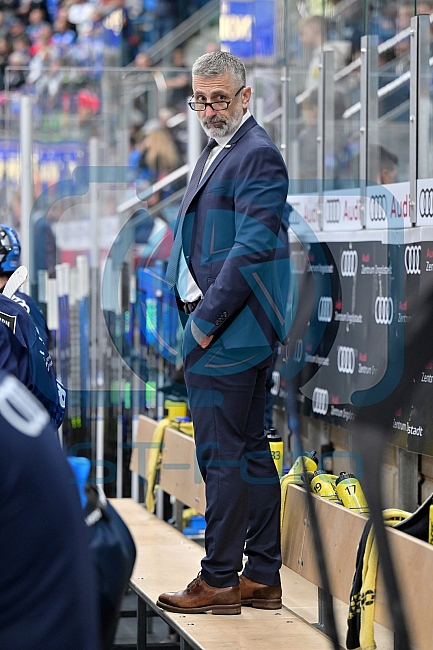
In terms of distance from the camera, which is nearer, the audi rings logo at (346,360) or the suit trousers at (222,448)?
the suit trousers at (222,448)

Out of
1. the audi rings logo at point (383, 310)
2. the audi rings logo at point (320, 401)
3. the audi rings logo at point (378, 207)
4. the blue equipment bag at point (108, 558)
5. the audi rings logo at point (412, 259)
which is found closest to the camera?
the blue equipment bag at point (108, 558)

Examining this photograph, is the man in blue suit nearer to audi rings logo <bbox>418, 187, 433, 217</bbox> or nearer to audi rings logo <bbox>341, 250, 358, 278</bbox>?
audi rings logo <bbox>418, 187, 433, 217</bbox>

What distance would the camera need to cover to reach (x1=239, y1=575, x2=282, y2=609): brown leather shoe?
342 cm

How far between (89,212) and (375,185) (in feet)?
9.51

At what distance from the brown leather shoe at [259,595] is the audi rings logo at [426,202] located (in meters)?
1.39

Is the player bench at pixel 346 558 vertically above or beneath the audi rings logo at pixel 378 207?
beneath

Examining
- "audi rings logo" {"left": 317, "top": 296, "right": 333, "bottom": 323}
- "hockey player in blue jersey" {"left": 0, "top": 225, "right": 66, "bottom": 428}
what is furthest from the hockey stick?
"audi rings logo" {"left": 317, "top": 296, "right": 333, "bottom": 323}

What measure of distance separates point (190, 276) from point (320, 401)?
162 centimetres

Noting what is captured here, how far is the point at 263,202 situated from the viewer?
315 centimetres

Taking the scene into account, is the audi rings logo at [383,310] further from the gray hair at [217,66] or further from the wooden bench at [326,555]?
the gray hair at [217,66]

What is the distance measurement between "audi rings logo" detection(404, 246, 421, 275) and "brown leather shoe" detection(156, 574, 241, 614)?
1.31m

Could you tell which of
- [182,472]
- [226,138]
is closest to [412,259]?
[226,138]

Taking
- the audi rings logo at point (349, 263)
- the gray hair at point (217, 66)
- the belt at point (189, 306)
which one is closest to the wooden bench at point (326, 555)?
the belt at point (189, 306)

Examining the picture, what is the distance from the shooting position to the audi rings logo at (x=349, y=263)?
4.56 metres
